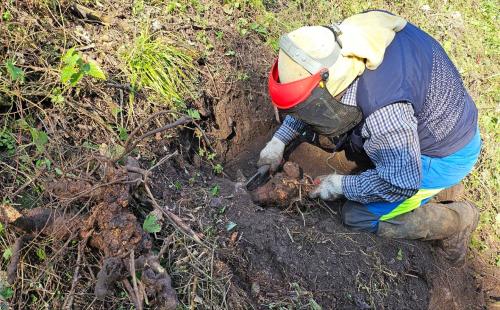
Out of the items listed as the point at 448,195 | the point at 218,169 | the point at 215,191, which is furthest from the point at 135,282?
the point at 448,195

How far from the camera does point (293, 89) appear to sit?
2.31 metres

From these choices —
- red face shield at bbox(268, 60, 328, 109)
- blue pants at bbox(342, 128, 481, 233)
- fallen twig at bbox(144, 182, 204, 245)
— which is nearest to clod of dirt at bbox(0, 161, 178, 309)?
fallen twig at bbox(144, 182, 204, 245)

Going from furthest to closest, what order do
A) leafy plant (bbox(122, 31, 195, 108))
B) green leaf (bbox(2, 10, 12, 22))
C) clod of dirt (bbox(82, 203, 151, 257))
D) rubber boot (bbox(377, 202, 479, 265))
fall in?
rubber boot (bbox(377, 202, 479, 265)), leafy plant (bbox(122, 31, 195, 108)), green leaf (bbox(2, 10, 12, 22)), clod of dirt (bbox(82, 203, 151, 257))

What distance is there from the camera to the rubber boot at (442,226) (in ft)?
10.3

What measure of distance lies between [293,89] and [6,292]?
1.59 meters

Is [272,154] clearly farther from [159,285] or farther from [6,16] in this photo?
[6,16]

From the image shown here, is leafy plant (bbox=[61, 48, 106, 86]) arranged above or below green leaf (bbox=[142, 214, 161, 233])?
above

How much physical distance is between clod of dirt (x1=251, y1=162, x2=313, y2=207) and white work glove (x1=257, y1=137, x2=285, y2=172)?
23 cm

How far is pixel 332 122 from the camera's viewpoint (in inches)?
Result: 99.4

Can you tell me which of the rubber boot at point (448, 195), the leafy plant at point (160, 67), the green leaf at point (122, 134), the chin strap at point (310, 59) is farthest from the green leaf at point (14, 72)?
the rubber boot at point (448, 195)

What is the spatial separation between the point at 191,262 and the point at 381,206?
1527mm

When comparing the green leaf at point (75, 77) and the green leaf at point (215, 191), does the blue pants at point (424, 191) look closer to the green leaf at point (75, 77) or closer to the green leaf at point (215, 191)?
the green leaf at point (215, 191)

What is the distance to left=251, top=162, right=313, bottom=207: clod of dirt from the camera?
2.88 m

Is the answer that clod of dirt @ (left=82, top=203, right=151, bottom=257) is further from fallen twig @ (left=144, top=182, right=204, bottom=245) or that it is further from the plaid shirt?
the plaid shirt
